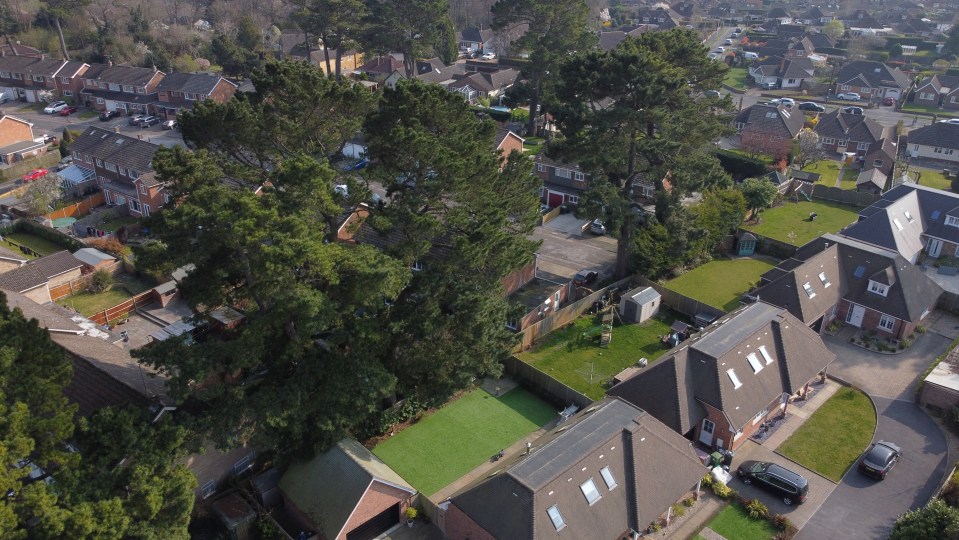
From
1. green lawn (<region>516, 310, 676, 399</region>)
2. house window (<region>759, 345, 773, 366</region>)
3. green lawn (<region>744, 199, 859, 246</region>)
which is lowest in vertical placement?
green lawn (<region>744, 199, 859, 246</region>)

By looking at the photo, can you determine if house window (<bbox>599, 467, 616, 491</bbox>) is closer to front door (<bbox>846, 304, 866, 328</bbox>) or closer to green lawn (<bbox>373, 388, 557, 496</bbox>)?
green lawn (<bbox>373, 388, 557, 496</bbox>)

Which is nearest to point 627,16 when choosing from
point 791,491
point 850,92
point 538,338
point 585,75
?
point 850,92

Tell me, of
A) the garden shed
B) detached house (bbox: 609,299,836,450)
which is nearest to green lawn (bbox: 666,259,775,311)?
the garden shed

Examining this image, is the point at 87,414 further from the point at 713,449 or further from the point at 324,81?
the point at 713,449

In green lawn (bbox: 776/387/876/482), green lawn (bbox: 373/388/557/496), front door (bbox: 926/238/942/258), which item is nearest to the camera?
green lawn (bbox: 373/388/557/496)

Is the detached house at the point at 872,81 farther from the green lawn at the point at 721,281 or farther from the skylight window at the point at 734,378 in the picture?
the skylight window at the point at 734,378

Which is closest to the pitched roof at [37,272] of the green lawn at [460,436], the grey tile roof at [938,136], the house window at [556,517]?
the green lawn at [460,436]

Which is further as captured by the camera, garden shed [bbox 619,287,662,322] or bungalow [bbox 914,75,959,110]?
bungalow [bbox 914,75,959,110]

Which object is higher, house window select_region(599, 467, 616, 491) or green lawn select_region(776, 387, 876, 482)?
house window select_region(599, 467, 616, 491)
